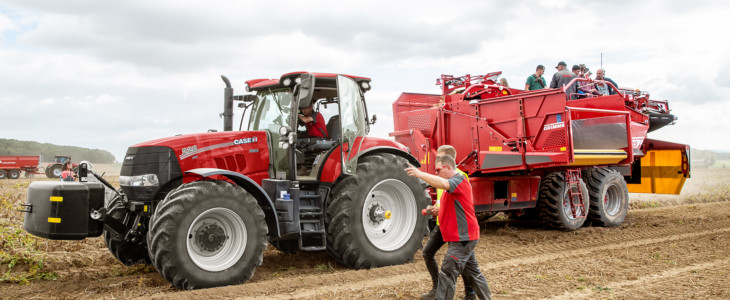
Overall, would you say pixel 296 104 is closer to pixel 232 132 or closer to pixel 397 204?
pixel 232 132

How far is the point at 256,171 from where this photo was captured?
684 cm

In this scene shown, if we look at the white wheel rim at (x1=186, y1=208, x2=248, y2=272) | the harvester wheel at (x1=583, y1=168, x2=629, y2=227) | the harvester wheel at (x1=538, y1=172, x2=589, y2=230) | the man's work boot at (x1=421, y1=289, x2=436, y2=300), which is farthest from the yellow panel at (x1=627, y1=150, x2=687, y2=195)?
the white wheel rim at (x1=186, y1=208, x2=248, y2=272)

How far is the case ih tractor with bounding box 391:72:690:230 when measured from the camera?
9.93m

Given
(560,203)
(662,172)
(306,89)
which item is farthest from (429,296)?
(662,172)

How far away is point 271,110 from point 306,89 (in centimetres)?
97

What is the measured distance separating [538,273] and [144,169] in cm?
463

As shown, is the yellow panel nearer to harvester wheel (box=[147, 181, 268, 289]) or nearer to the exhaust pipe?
the exhaust pipe

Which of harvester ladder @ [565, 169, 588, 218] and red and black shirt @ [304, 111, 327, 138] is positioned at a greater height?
red and black shirt @ [304, 111, 327, 138]

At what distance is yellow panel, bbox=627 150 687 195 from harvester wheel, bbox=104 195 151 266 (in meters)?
11.6

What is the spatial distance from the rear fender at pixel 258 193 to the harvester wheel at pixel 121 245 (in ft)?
2.93

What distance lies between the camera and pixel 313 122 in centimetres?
735

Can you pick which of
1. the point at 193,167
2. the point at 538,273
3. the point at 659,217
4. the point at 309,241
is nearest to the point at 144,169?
the point at 193,167

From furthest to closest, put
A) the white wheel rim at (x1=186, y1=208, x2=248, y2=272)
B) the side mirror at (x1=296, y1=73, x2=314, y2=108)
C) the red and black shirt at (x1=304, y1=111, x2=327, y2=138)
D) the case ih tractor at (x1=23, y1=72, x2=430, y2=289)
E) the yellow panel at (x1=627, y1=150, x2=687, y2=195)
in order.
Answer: the yellow panel at (x1=627, y1=150, x2=687, y2=195) < the red and black shirt at (x1=304, y1=111, x2=327, y2=138) < the side mirror at (x1=296, y1=73, x2=314, y2=108) < the white wheel rim at (x1=186, y1=208, x2=248, y2=272) < the case ih tractor at (x1=23, y1=72, x2=430, y2=289)

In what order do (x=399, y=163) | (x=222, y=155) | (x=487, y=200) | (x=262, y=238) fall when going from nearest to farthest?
(x=262, y=238)
(x=222, y=155)
(x=399, y=163)
(x=487, y=200)
